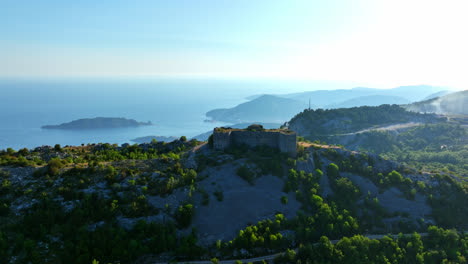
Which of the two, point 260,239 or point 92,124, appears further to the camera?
point 92,124

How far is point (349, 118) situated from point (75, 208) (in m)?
95.9

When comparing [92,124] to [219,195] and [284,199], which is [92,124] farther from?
[284,199]

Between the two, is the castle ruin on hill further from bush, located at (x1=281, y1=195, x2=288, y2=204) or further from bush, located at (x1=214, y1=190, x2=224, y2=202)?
bush, located at (x1=214, y1=190, x2=224, y2=202)

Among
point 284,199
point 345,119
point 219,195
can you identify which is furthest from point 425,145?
point 219,195

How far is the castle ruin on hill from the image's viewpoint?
1352 inches

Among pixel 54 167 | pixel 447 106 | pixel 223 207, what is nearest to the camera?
pixel 223 207

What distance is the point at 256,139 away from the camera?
35375mm

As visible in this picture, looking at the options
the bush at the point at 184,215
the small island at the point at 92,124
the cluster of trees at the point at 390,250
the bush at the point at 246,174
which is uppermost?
the bush at the point at 246,174

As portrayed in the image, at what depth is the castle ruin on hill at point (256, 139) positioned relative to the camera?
113 ft

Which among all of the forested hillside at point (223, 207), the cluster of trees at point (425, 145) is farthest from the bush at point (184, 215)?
the cluster of trees at point (425, 145)

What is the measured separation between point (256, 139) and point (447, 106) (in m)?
158

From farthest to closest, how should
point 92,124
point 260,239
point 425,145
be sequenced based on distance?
1. point 92,124
2. point 425,145
3. point 260,239

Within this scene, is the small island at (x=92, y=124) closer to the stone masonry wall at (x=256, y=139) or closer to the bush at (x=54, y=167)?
the bush at (x=54, y=167)

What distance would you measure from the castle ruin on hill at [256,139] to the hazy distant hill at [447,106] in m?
133
